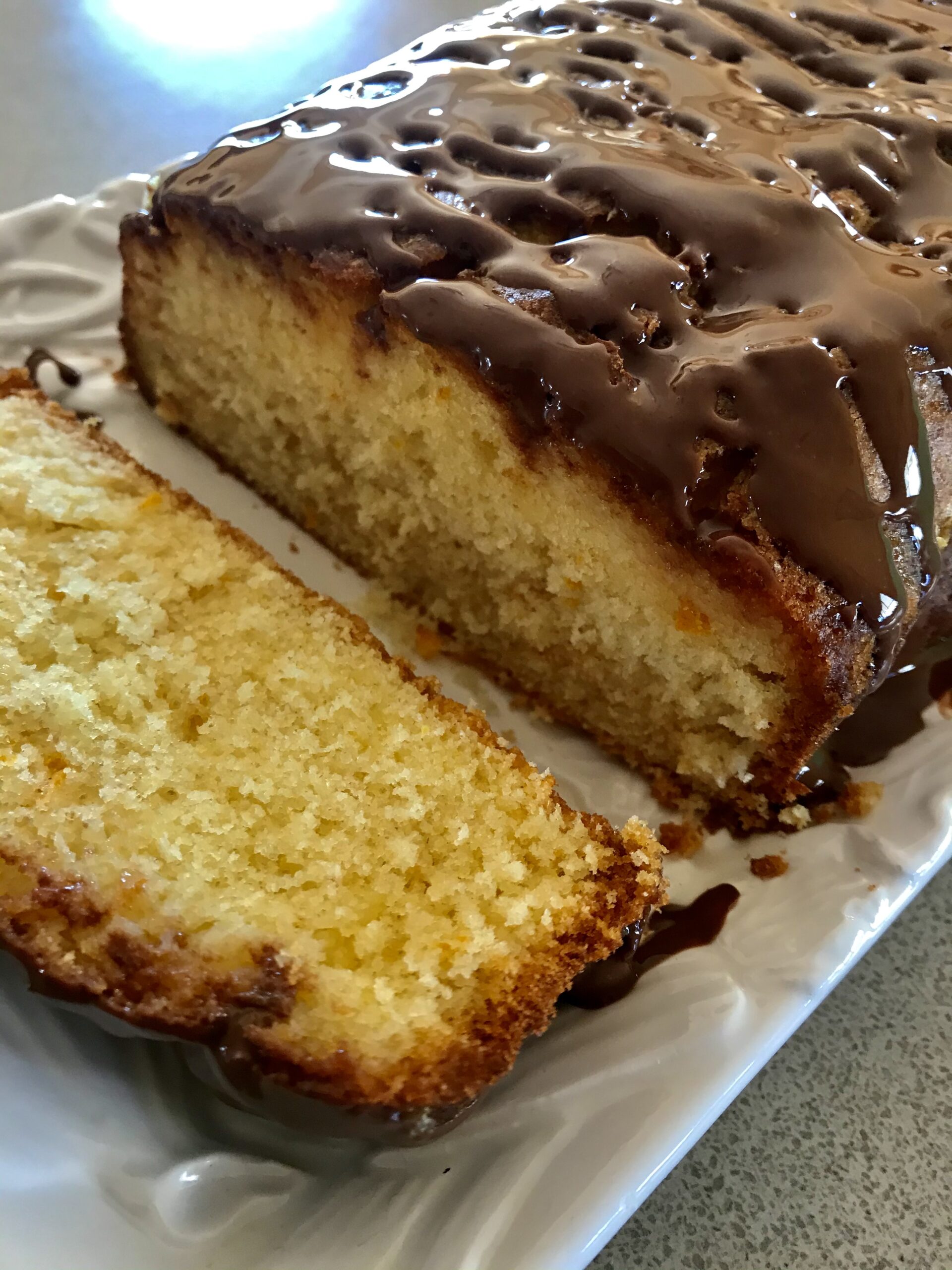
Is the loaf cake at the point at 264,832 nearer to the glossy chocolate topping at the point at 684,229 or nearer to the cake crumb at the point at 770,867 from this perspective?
the cake crumb at the point at 770,867

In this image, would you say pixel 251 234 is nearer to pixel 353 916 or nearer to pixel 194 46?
pixel 353 916

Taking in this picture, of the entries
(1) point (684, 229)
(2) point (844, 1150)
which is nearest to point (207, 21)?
(1) point (684, 229)

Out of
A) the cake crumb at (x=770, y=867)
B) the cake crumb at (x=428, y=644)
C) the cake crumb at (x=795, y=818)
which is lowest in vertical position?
the cake crumb at (x=770, y=867)

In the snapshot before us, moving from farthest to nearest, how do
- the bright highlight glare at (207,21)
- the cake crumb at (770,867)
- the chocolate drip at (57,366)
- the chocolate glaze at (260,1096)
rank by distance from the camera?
the bright highlight glare at (207,21), the chocolate drip at (57,366), the cake crumb at (770,867), the chocolate glaze at (260,1096)

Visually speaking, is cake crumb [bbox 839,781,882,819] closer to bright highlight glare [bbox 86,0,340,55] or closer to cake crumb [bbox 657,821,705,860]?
cake crumb [bbox 657,821,705,860]

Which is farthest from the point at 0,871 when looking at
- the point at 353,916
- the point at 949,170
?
the point at 949,170

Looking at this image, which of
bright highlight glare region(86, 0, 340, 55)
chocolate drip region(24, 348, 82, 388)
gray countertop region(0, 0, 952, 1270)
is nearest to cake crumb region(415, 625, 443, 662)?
gray countertop region(0, 0, 952, 1270)

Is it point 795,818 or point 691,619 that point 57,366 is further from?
point 795,818

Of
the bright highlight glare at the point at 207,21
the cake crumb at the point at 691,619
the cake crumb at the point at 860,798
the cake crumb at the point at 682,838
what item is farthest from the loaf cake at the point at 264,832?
the bright highlight glare at the point at 207,21
